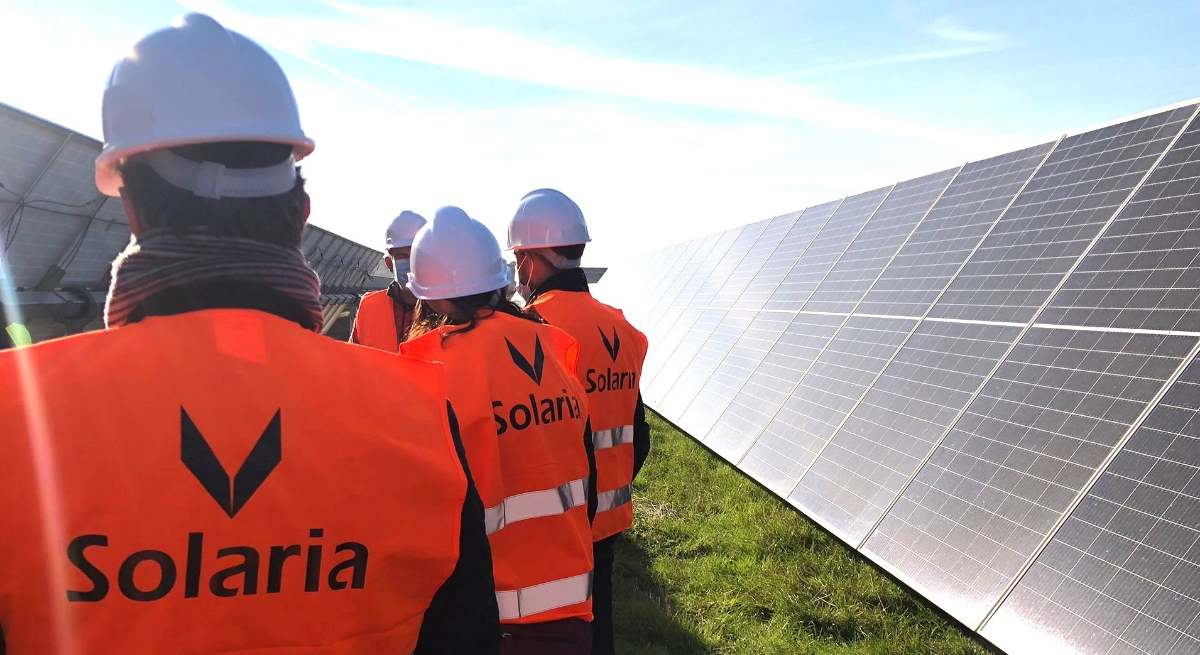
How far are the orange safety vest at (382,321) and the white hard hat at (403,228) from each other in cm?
62

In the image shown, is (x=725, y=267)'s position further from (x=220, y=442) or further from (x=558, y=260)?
(x=220, y=442)

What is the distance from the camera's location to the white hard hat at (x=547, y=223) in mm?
4336

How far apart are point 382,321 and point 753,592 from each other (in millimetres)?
3368

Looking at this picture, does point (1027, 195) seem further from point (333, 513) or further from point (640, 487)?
point (333, 513)

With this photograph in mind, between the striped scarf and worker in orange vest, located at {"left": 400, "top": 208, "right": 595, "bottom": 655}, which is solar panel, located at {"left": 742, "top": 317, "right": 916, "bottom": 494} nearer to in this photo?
worker in orange vest, located at {"left": 400, "top": 208, "right": 595, "bottom": 655}

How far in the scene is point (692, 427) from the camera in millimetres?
8922

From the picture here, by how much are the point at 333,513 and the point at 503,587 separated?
159 centimetres

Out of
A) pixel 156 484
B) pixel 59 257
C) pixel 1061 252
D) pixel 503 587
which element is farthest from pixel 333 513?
pixel 59 257

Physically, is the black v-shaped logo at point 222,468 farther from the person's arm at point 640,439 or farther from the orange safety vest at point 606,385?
the person's arm at point 640,439

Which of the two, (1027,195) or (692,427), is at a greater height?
(1027,195)

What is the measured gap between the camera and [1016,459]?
447 cm

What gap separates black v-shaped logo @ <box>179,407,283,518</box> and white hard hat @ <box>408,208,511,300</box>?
6.59 ft

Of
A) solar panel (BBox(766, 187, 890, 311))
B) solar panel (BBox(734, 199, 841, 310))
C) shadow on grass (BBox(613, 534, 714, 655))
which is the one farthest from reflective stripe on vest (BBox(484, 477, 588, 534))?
solar panel (BBox(734, 199, 841, 310))

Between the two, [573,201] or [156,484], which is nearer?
[156,484]
